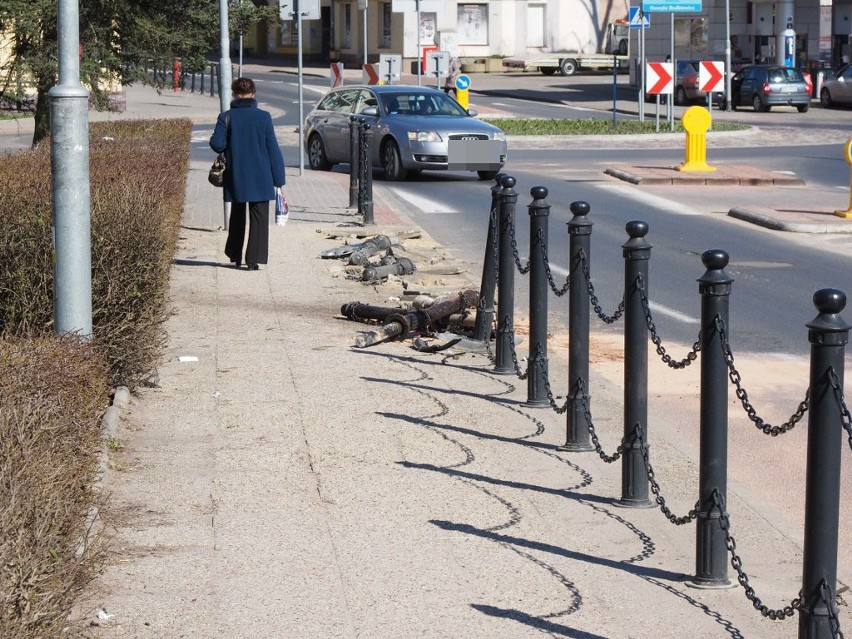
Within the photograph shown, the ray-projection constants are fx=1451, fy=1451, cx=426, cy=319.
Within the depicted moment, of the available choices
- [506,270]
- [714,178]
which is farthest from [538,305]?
[714,178]

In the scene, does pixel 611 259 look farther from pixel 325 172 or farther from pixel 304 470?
pixel 325 172

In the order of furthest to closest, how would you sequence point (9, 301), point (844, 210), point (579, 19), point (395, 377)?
point (579, 19) → point (844, 210) → point (395, 377) → point (9, 301)

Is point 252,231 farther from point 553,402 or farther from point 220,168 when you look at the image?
point 553,402

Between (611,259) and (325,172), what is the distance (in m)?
11.3

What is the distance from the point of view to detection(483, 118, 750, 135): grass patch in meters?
34.5

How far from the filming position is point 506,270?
28.3 ft

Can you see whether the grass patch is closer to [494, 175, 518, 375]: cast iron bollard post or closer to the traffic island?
the traffic island

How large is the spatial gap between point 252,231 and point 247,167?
596mm

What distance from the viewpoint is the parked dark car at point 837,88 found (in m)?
46.6

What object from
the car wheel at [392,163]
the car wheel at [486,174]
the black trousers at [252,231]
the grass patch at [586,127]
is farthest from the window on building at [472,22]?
the black trousers at [252,231]

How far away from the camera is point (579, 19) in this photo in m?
75.6

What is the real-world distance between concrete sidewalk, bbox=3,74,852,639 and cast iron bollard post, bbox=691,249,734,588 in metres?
0.13

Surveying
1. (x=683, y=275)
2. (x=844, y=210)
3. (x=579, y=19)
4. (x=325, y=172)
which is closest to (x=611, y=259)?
(x=683, y=275)

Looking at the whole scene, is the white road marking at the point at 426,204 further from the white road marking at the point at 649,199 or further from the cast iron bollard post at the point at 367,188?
the white road marking at the point at 649,199
